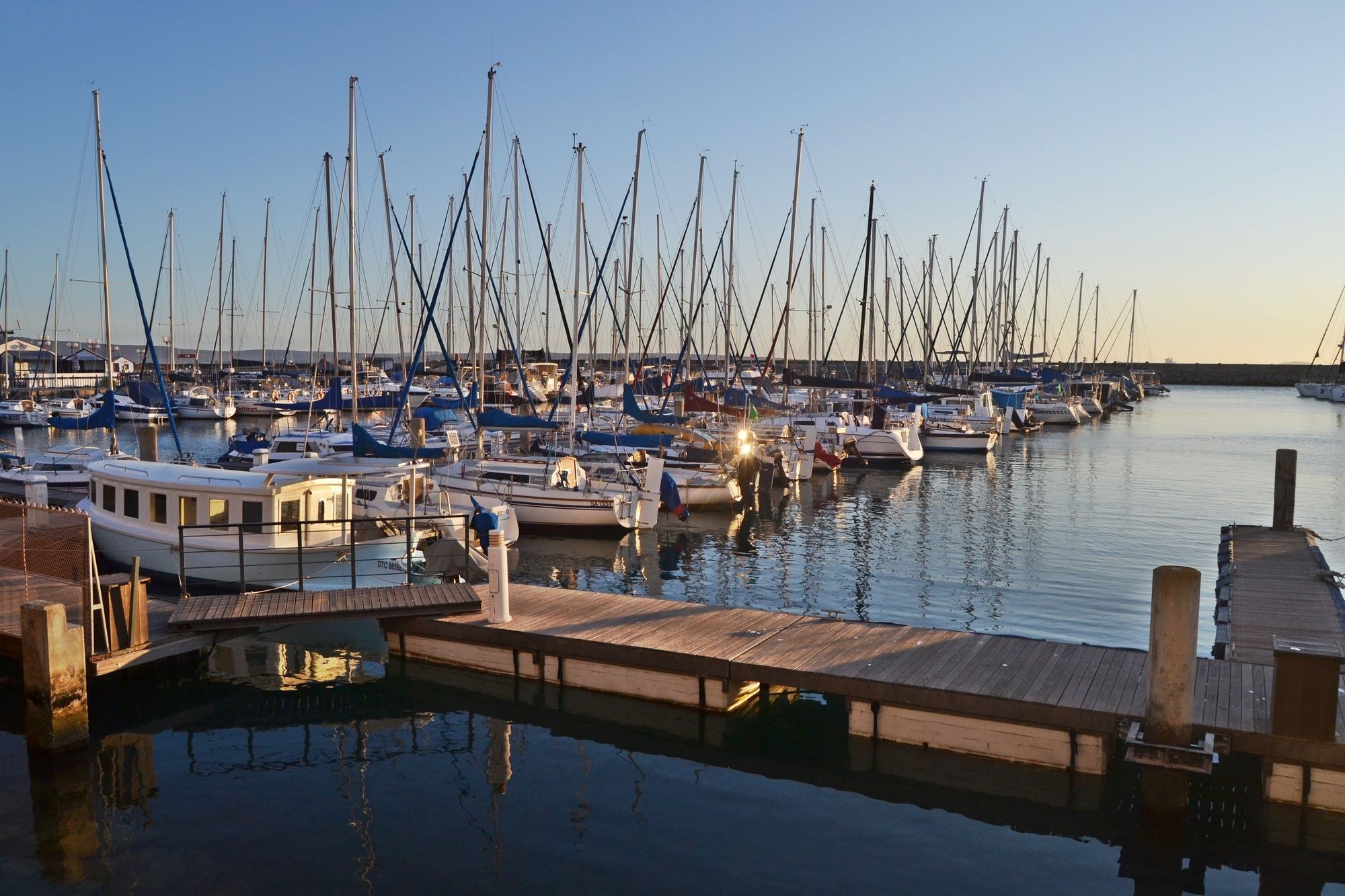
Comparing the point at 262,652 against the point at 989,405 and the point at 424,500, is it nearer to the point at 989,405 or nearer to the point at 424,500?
the point at 424,500

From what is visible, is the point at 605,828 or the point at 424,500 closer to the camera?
the point at 605,828

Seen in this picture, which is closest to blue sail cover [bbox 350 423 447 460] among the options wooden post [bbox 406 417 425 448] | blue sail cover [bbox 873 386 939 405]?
wooden post [bbox 406 417 425 448]

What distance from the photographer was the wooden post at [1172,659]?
35.4 ft

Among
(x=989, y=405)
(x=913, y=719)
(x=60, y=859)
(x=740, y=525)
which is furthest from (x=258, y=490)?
(x=989, y=405)

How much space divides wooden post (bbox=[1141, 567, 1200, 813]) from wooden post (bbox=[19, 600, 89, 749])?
12.7 meters

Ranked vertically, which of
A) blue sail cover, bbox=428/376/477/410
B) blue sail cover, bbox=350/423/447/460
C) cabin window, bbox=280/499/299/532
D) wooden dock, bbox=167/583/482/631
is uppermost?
blue sail cover, bbox=428/376/477/410

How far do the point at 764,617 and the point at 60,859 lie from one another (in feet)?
31.1

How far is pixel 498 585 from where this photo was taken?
1579cm

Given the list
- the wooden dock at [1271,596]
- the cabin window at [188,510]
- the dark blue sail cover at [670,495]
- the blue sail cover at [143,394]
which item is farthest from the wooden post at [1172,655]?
the blue sail cover at [143,394]

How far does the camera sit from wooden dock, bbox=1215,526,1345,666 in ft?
52.0

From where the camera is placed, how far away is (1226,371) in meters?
188

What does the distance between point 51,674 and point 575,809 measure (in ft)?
22.1

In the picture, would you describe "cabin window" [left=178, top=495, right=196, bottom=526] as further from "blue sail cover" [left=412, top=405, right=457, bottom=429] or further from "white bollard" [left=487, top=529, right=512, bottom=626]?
"blue sail cover" [left=412, top=405, right=457, bottom=429]

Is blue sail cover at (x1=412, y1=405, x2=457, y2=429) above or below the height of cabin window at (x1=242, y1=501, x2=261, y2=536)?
above
